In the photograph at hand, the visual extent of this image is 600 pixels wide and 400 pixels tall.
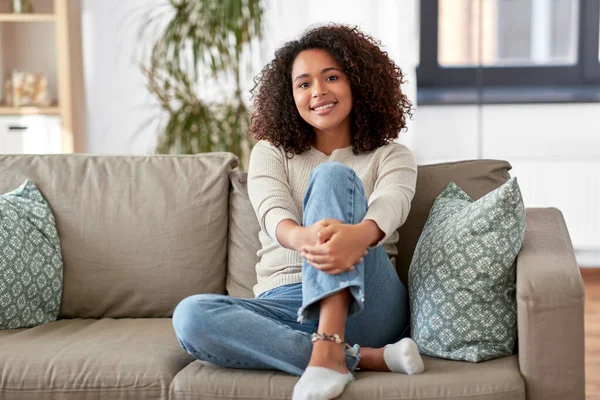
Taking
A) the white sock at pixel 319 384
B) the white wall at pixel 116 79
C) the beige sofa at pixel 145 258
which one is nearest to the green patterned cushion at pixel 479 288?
the beige sofa at pixel 145 258

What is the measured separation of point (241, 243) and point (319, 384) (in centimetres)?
69

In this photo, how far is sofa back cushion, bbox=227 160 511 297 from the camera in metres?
2.33

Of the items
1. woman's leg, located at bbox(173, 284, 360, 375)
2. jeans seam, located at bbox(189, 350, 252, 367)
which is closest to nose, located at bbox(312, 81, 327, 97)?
woman's leg, located at bbox(173, 284, 360, 375)

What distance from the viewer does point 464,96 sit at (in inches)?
168

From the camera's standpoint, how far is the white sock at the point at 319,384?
5.79ft

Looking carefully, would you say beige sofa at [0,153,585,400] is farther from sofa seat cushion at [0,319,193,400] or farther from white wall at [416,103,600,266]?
white wall at [416,103,600,266]

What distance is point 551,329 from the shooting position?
1.82 metres

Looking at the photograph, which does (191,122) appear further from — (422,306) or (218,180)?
(422,306)

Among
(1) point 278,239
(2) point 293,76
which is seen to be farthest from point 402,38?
(1) point 278,239

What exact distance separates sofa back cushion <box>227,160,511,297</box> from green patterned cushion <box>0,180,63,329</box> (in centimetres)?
47

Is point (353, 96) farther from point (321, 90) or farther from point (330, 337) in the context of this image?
point (330, 337)

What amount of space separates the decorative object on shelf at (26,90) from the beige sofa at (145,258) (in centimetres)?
172

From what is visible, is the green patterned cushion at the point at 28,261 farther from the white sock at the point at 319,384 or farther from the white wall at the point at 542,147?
the white wall at the point at 542,147

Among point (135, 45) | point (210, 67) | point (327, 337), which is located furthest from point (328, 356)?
point (135, 45)
